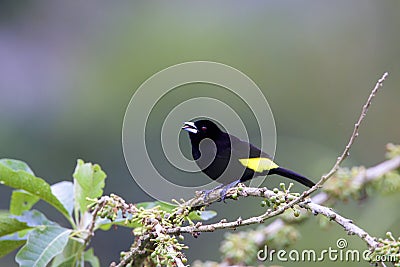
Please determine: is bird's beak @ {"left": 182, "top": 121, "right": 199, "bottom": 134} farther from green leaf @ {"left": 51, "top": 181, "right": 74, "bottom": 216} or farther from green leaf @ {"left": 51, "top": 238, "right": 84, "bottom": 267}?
green leaf @ {"left": 51, "top": 238, "right": 84, "bottom": 267}

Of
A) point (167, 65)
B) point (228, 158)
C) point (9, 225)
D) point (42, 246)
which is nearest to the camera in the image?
point (42, 246)

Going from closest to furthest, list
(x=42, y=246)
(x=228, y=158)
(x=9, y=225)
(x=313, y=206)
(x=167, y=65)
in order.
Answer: (x=313, y=206)
(x=42, y=246)
(x=9, y=225)
(x=228, y=158)
(x=167, y=65)

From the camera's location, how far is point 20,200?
5.63 ft

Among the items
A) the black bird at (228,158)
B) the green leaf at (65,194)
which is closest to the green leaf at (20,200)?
the green leaf at (65,194)

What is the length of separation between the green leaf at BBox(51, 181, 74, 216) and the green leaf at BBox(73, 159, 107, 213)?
0.32 feet

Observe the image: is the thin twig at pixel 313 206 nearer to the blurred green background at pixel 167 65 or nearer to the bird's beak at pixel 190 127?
the bird's beak at pixel 190 127

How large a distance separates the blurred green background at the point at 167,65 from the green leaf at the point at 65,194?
3312 millimetres

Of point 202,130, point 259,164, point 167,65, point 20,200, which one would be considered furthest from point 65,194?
point 167,65

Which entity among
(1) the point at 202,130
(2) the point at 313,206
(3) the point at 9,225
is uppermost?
(1) the point at 202,130

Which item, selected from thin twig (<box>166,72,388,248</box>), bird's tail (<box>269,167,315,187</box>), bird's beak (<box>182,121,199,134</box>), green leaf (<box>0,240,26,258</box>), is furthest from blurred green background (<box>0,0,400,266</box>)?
thin twig (<box>166,72,388,248</box>)

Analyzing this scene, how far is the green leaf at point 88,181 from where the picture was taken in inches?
63.3

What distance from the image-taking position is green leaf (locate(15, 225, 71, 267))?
1397 mm

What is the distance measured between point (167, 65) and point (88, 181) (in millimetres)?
5811

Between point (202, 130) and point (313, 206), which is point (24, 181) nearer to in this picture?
point (202, 130)
